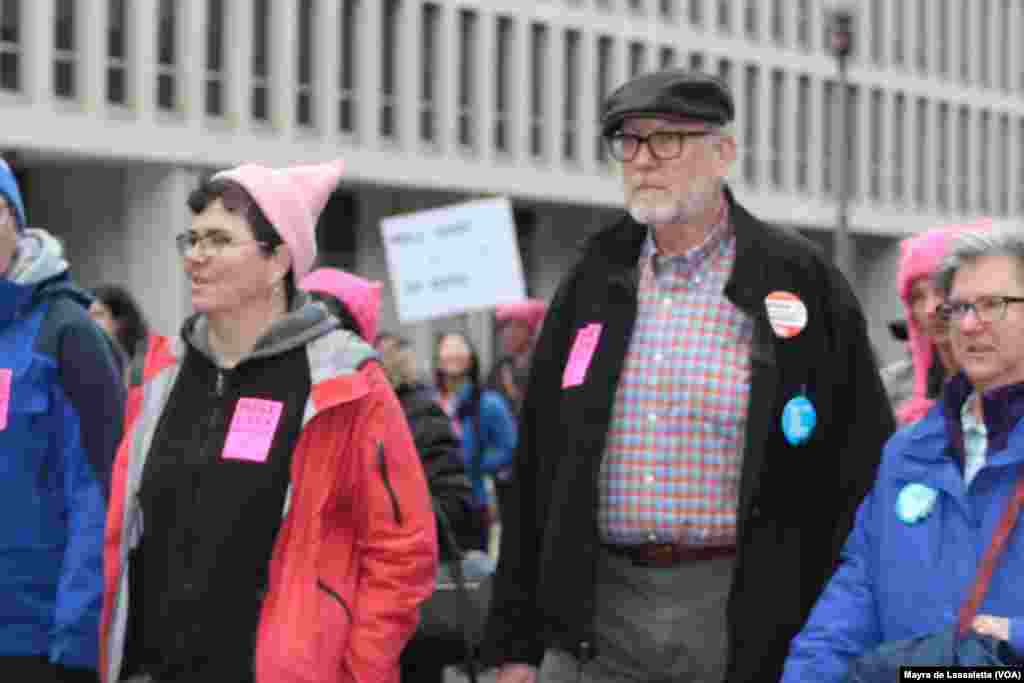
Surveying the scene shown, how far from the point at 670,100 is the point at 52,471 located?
1.82m

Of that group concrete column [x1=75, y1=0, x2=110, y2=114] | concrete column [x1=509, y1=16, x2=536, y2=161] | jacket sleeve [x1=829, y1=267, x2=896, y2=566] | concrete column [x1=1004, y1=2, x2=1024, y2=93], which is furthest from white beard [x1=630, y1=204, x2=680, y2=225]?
concrete column [x1=1004, y1=2, x2=1024, y2=93]

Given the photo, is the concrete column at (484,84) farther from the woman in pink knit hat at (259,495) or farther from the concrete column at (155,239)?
the woman in pink knit hat at (259,495)

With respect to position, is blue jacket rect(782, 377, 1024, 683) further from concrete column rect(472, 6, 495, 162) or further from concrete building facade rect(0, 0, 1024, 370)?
concrete column rect(472, 6, 495, 162)

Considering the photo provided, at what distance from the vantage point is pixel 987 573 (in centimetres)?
411

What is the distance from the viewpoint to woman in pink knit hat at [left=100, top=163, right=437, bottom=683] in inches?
187

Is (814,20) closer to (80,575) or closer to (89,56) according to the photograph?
(89,56)

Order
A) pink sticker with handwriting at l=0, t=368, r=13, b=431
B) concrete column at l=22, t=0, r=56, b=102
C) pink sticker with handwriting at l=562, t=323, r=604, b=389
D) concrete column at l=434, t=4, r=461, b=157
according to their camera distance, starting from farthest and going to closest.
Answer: concrete column at l=434, t=4, r=461, b=157 → concrete column at l=22, t=0, r=56, b=102 → pink sticker with handwriting at l=0, t=368, r=13, b=431 → pink sticker with handwriting at l=562, t=323, r=604, b=389

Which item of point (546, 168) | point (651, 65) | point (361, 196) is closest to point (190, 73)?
point (361, 196)

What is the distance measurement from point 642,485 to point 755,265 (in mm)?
589

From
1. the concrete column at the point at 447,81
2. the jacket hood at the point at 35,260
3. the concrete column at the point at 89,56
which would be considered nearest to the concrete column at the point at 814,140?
the concrete column at the point at 447,81

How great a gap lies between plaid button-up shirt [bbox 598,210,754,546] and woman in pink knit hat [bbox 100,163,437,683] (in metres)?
0.47

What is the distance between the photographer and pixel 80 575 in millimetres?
5227

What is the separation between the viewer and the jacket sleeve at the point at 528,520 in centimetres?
509

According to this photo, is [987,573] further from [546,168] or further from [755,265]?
[546,168]
